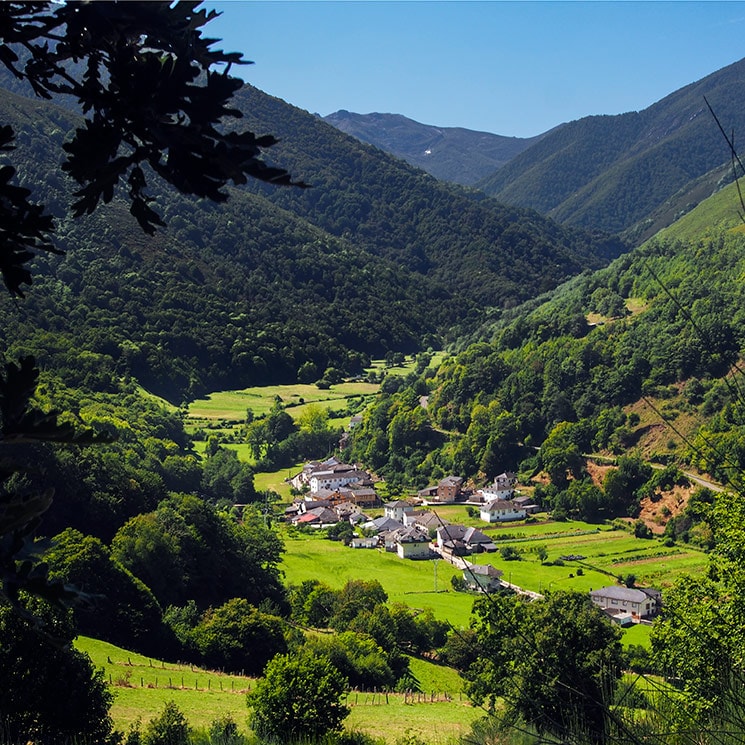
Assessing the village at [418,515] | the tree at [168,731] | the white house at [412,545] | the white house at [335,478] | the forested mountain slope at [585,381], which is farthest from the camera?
the white house at [335,478]

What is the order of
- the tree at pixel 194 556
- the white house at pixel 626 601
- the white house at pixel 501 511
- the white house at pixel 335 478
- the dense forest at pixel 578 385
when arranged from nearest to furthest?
the tree at pixel 194 556
the white house at pixel 626 601
the white house at pixel 501 511
the dense forest at pixel 578 385
the white house at pixel 335 478

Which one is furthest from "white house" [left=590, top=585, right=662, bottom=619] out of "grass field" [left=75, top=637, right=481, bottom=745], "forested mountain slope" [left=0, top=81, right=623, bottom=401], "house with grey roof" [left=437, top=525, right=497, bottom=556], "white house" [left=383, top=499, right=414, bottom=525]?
"forested mountain slope" [left=0, top=81, right=623, bottom=401]

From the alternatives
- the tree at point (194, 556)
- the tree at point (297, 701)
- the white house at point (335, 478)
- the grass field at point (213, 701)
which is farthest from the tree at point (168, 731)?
the white house at point (335, 478)

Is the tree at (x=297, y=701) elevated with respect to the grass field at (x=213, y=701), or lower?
elevated

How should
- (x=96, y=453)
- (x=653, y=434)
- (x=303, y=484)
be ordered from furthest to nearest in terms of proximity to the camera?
(x=303, y=484), (x=653, y=434), (x=96, y=453)

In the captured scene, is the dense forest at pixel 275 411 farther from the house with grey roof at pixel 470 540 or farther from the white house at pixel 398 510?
the house with grey roof at pixel 470 540

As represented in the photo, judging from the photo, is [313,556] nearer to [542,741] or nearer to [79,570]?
[79,570]

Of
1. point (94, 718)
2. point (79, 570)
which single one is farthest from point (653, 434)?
point (94, 718)

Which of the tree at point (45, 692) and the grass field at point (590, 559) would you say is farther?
the grass field at point (590, 559)
